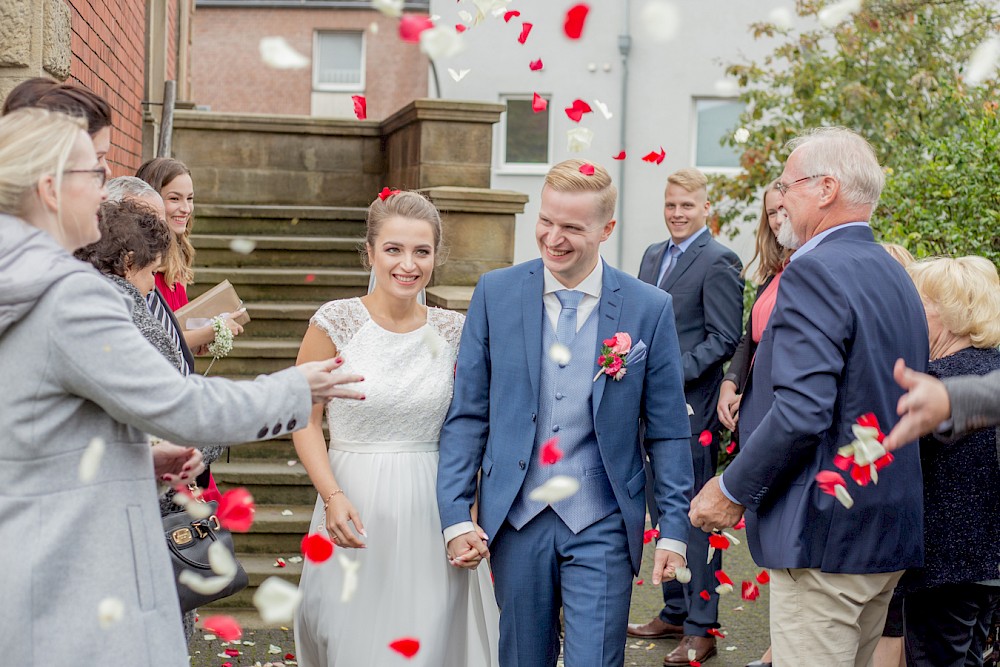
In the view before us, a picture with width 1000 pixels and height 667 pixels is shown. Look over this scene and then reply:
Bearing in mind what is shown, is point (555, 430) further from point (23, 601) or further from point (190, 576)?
point (23, 601)

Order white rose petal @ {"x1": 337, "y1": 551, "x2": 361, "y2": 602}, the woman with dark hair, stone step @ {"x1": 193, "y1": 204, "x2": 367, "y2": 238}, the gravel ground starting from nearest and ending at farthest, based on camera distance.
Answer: white rose petal @ {"x1": 337, "y1": 551, "x2": 361, "y2": 602} < the woman with dark hair < the gravel ground < stone step @ {"x1": 193, "y1": 204, "x2": 367, "y2": 238}

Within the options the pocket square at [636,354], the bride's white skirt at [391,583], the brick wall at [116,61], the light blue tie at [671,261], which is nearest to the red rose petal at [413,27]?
the pocket square at [636,354]

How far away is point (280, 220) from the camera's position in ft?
32.4

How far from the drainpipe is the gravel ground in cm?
1286

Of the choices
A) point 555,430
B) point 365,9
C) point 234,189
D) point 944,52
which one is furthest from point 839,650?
point 365,9

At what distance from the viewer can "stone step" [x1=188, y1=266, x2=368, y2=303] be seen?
8688 mm

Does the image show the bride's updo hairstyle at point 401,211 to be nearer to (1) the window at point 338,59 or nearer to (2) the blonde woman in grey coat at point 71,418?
(2) the blonde woman in grey coat at point 71,418

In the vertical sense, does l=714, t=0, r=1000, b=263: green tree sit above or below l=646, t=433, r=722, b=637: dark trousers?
above

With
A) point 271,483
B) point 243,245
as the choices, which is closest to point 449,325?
point 271,483

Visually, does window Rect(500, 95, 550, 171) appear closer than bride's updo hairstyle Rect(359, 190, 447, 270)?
No

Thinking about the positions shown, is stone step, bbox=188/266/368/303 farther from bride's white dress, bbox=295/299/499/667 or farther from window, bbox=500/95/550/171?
window, bbox=500/95/550/171

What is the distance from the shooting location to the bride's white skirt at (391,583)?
3.84 meters

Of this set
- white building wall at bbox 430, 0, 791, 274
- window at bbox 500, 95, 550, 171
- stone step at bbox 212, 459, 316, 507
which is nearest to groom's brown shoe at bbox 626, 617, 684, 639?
stone step at bbox 212, 459, 316, 507

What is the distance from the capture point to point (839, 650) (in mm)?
3420
